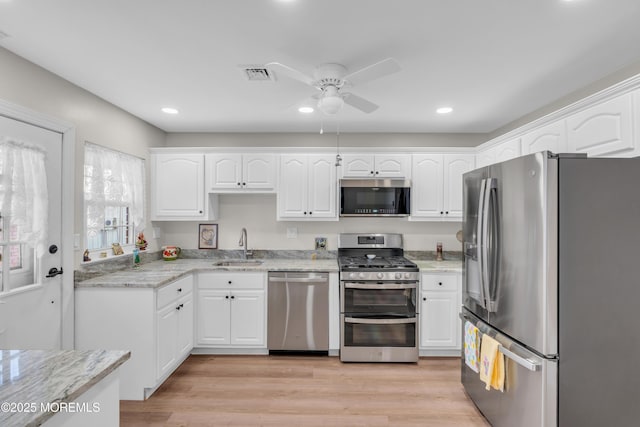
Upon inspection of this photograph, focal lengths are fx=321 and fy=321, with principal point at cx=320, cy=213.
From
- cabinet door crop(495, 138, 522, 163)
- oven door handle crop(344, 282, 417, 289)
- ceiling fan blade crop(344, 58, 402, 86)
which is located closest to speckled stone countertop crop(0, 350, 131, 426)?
ceiling fan blade crop(344, 58, 402, 86)

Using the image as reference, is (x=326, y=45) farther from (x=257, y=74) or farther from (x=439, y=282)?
(x=439, y=282)

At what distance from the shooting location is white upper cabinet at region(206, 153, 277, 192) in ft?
11.8

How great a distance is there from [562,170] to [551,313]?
2.43 ft

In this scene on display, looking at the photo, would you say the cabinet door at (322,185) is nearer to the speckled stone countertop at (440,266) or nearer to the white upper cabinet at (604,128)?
the speckled stone countertop at (440,266)

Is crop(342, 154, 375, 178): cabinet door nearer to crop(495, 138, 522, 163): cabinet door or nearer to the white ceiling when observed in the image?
the white ceiling

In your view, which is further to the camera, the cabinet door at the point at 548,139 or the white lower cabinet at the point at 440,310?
the white lower cabinet at the point at 440,310

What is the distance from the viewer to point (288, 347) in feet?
10.7

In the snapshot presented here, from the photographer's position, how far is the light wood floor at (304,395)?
89.7 inches

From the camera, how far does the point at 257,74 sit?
2244 millimetres

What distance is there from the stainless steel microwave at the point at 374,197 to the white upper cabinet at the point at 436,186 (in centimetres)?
12

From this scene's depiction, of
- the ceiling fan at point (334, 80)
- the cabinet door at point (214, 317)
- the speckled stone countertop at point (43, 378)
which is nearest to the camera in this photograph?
the speckled stone countertop at point (43, 378)

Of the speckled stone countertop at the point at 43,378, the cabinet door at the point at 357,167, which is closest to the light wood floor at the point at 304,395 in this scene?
the speckled stone countertop at the point at 43,378

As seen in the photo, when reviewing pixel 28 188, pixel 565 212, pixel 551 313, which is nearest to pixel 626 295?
pixel 551 313

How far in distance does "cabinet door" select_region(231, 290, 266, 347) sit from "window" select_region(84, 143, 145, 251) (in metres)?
1.26
